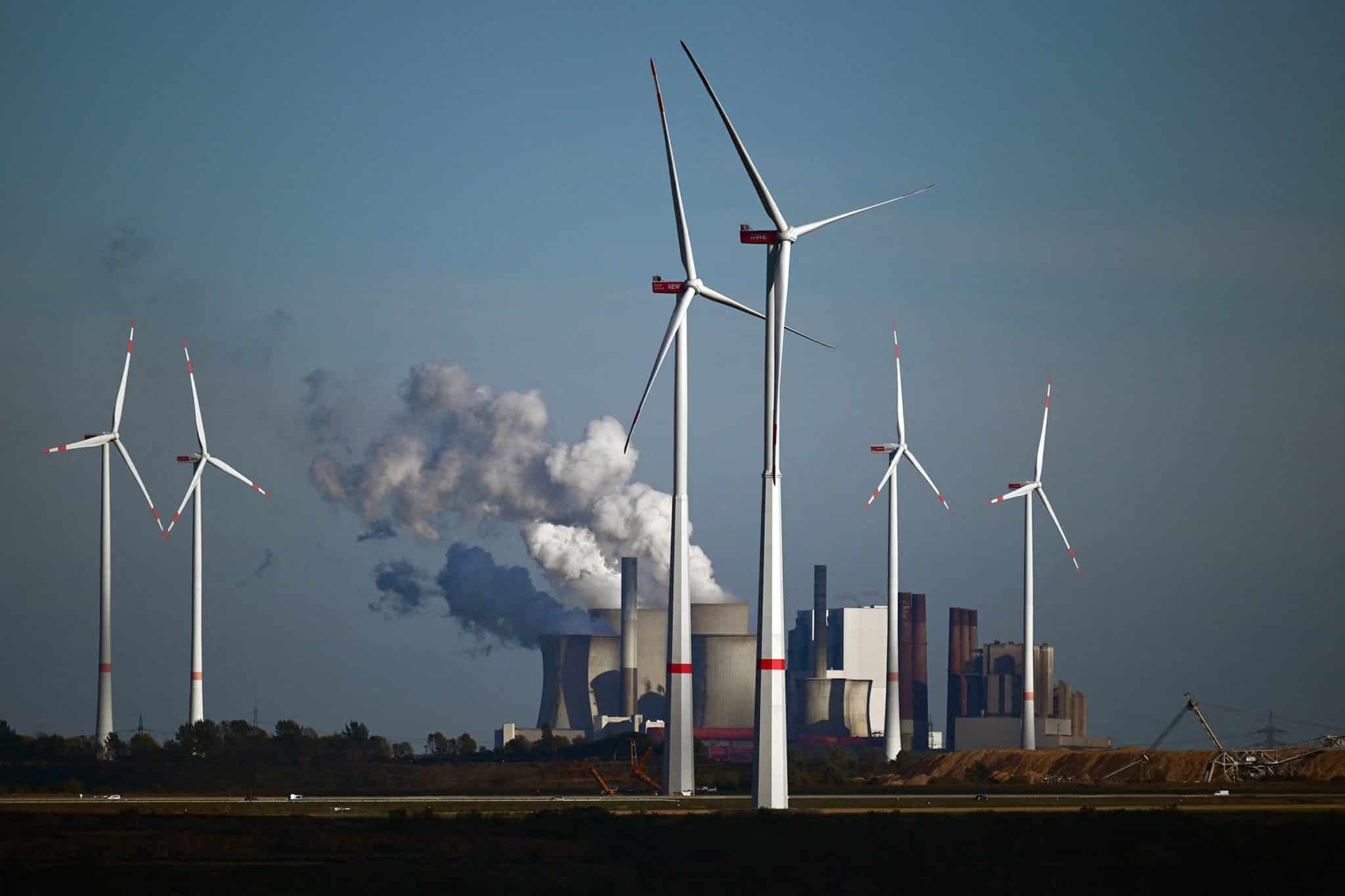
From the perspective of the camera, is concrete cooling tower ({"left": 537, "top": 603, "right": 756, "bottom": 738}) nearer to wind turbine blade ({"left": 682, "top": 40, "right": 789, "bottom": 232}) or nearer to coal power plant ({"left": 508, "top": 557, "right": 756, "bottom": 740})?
coal power plant ({"left": 508, "top": 557, "right": 756, "bottom": 740})

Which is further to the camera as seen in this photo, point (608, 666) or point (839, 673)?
point (839, 673)

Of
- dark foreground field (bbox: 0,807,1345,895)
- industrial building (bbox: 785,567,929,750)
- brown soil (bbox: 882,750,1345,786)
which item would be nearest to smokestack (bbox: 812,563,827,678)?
industrial building (bbox: 785,567,929,750)

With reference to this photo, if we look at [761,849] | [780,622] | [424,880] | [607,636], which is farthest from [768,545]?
[607,636]

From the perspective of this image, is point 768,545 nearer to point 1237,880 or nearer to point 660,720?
point 1237,880

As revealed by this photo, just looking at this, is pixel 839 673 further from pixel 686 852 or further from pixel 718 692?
pixel 686 852

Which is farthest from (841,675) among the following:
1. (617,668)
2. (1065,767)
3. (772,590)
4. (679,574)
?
(772,590)

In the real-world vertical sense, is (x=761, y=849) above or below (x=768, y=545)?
below

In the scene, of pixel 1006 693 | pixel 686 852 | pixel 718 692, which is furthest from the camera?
pixel 1006 693
